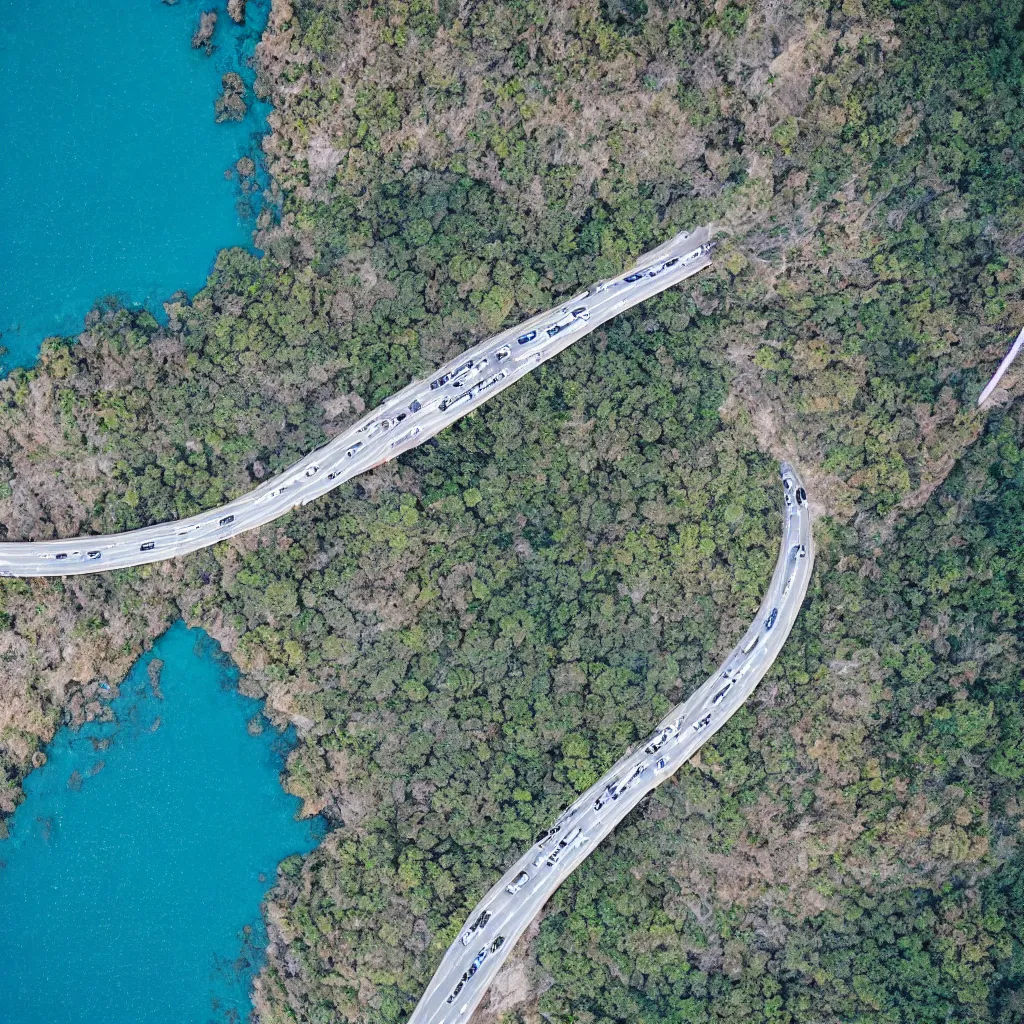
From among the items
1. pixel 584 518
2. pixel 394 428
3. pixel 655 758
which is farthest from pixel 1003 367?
pixel 394 428

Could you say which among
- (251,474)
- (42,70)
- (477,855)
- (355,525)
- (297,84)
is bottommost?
(477,855)

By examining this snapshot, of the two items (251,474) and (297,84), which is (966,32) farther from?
(251,474)

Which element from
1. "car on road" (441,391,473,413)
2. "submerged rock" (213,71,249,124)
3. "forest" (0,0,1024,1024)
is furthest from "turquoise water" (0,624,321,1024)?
"submerged rock" (213,71,249,124)

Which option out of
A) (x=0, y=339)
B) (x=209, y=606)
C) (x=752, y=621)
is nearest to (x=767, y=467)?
(x=752, y=621)

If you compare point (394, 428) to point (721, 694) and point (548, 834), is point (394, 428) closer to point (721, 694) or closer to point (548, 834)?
point (721, 694)

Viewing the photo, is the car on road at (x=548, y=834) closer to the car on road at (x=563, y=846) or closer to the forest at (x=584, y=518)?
the car on road at (x=563, y=846)

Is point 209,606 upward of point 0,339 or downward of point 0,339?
downward

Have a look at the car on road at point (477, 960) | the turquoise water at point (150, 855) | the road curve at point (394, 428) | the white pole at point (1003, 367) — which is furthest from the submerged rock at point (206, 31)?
the car on road at point (477, 960)
